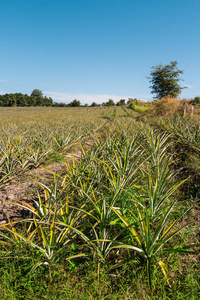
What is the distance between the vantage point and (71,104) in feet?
265

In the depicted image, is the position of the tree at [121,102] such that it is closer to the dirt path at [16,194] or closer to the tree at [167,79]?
the tree at [167,79]

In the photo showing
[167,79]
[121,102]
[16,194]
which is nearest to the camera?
[16,194]

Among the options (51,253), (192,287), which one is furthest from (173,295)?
(51,253)

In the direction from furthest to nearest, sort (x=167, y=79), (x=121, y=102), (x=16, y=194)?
1. (x=121, y=102)
2. (x=167, y=79)
3. (x=16, y=194)

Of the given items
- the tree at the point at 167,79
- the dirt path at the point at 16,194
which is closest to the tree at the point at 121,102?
the tree at the point at 167,79

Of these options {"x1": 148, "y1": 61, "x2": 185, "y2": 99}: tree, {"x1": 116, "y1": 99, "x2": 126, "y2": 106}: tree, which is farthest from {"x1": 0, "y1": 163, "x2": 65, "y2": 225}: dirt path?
{"x1": 116, "y1": 99, "x2": 126, "y2": 106}: tree

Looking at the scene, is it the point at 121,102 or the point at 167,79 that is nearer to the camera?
the point at 167,79

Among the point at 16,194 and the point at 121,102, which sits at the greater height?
the point at 121,102

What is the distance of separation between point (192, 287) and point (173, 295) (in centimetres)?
16

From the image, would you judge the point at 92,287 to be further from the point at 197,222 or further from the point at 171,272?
the point at 197,222

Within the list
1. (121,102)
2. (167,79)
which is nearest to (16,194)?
(167,79)

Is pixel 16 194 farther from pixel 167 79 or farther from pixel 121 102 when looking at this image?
pixel 121 102

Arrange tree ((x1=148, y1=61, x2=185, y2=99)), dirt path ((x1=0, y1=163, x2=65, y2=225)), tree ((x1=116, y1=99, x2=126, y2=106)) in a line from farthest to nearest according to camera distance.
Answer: tree ((x1=116, y1=99, x2=126, y2=106))
tree ((x1=148, y1=61, x2=185, y2=99))
dirt path ((x1=0, y1=163, x2=65, y2=225))

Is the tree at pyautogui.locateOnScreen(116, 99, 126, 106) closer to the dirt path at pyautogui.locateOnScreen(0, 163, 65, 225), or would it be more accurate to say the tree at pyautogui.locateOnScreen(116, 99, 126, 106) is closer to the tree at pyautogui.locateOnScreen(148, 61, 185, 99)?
the tree at pyautogui.locateOnScreen(148, 61, 185, 99)
